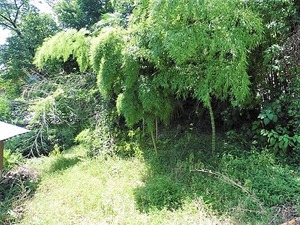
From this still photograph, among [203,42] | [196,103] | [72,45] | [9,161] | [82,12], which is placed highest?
[82,12]

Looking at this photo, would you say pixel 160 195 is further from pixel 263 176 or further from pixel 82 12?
pixel 82 12

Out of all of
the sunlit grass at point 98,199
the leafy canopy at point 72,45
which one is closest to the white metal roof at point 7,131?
the sunlit grass at point 98,199

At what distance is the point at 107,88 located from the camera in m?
3.61

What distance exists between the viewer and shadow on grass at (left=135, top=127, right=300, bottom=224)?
2648 millimetres

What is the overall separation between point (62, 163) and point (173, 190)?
2.39 m

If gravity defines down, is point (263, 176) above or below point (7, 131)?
below

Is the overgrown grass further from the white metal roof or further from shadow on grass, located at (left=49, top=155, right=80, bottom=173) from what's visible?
the white metal roof

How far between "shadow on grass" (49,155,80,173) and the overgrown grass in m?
0.17

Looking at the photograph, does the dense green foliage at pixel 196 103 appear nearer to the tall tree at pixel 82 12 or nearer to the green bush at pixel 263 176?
the green bush at pixel 263 176

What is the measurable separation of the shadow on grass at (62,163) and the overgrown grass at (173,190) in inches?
6.8

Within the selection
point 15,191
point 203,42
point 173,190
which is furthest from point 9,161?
point 203,42

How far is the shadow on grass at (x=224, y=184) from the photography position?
8.69ft

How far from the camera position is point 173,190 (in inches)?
120

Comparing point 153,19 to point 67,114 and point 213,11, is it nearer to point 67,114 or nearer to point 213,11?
point 213,11
